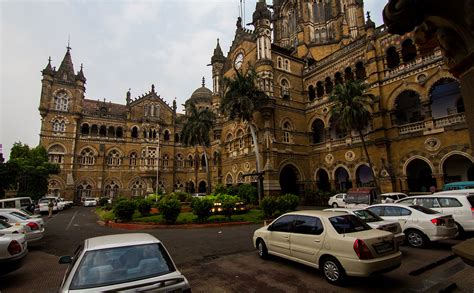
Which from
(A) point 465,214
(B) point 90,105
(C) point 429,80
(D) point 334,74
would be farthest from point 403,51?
(B) point 90,105

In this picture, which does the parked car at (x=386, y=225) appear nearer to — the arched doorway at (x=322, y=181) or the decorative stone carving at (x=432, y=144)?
the decorative stone carving at (x=432, y=144)

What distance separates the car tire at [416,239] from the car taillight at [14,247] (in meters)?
12.6

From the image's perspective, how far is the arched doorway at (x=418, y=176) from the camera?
22859 millimetres

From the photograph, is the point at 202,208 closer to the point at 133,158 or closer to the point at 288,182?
the point at 288,182

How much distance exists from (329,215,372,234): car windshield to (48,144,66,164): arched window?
4629 centimetres

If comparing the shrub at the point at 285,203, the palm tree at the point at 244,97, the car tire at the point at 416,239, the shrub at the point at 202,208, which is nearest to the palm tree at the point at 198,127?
the palm tree at the point at 244,97

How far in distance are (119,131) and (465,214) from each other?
49.9 meters

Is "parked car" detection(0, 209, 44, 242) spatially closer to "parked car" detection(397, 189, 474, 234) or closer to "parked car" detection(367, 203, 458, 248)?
"parked car" detection(367, 203, 458, 248)

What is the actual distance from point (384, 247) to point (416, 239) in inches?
186

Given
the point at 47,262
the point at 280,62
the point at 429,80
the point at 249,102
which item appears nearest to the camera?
the point at 47,262

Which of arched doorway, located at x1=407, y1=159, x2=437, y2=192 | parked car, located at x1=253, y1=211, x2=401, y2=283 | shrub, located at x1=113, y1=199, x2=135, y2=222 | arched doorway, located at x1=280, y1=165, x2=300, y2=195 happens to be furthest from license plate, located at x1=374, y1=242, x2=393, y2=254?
arched doorway, located at x1=280, y1=165, x2=300, y2=195

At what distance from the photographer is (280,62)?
2950 centimetres

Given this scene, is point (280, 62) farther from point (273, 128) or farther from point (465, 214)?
point (465, 214)

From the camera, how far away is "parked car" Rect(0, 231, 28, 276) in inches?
237
